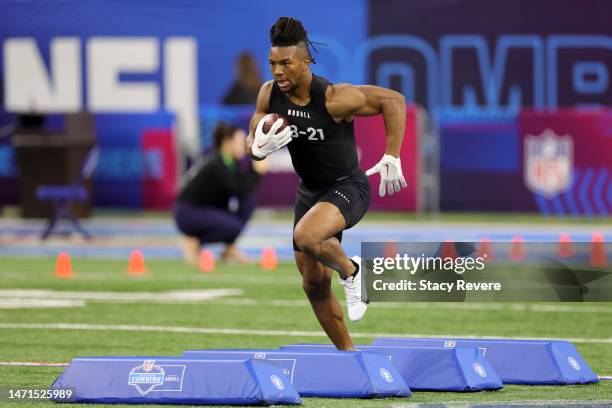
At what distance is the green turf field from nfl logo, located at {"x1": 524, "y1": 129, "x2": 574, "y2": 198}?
9.37 m

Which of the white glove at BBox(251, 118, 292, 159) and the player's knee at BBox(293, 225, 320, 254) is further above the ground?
the white glove at BBox(251, 118, 292, 159)

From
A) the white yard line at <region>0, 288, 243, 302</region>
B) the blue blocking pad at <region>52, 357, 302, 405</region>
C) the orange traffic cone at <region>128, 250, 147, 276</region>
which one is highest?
the blue blocking pad at <region>52, 357, 302, 405</region>

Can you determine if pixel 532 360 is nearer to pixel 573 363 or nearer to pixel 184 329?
pixel 573 363

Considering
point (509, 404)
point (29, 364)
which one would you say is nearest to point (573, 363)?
point (509, 404)

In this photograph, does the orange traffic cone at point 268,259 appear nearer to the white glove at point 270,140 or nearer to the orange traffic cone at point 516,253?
the white glove at point 270,140

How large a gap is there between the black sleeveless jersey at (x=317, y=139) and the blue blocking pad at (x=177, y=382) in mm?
1524

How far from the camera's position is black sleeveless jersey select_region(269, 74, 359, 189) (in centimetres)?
913

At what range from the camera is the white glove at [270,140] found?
8.89 metres

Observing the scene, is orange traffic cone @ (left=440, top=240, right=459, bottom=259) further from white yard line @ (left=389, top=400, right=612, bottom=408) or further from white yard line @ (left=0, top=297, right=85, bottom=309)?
white yard line @ (left=0, top=297, right=85, bottom=309)

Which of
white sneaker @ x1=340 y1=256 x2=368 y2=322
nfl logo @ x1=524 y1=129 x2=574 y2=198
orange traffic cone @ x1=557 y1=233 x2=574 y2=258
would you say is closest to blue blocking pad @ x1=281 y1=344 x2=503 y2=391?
white sneaker @ x1=340 y1=256 x2=368 y2=322

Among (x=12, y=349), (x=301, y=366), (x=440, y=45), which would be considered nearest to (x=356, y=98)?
(x=301, y=366)

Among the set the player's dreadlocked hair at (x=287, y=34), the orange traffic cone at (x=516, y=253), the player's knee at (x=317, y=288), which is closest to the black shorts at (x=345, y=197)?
the player's knee at (x=317, y=288)

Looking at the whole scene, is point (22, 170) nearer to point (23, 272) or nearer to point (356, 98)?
point (23, 272)

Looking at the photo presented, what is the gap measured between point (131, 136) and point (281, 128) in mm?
18169
